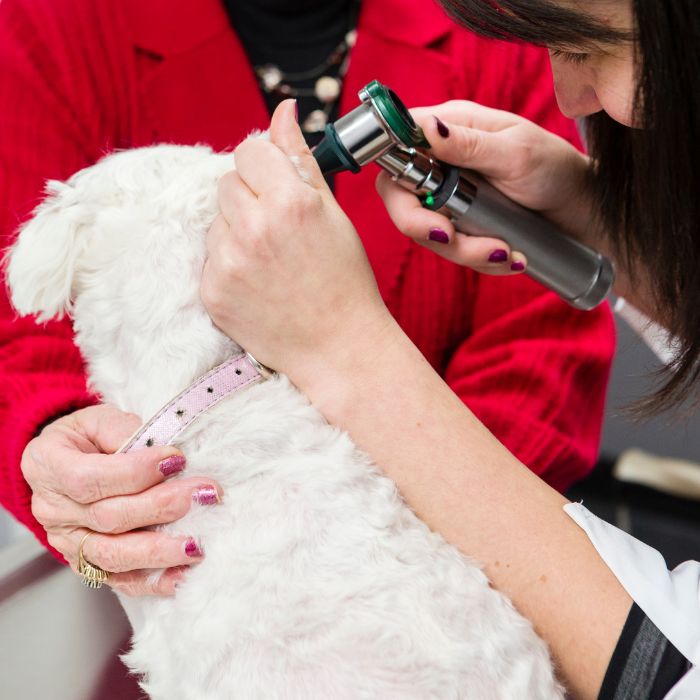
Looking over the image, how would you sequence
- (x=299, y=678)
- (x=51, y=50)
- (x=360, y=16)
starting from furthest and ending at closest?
1. (x=360, y=16)
2. (x=51, y=50)
3. (x=299, y=678)

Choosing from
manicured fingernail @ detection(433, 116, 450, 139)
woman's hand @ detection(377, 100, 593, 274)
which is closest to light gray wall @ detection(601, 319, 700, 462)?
woman's hand @ detection(377, 100, 593, 274)

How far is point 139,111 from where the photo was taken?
0.90m

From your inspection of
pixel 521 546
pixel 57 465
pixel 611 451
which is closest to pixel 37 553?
pixel 57 465

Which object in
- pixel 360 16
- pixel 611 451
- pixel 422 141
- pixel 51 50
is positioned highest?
pixel 51 50

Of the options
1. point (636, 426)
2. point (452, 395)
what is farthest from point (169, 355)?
point (636, 426)

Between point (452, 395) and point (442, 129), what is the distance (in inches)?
10.5

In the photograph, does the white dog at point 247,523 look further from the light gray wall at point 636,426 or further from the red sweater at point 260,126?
the light gray wall at point 636,426

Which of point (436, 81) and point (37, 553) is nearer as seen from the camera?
point (436, 81)

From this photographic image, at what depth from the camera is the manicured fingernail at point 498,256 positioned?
78 cm

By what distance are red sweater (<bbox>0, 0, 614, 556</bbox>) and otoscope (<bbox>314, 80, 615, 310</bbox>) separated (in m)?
0.12

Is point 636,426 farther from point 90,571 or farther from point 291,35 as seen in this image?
point 90,571

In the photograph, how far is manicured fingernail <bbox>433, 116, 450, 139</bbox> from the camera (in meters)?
0.74

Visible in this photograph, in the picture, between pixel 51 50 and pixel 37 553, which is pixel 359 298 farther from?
pixel 37 553

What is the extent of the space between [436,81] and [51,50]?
0.45 m
